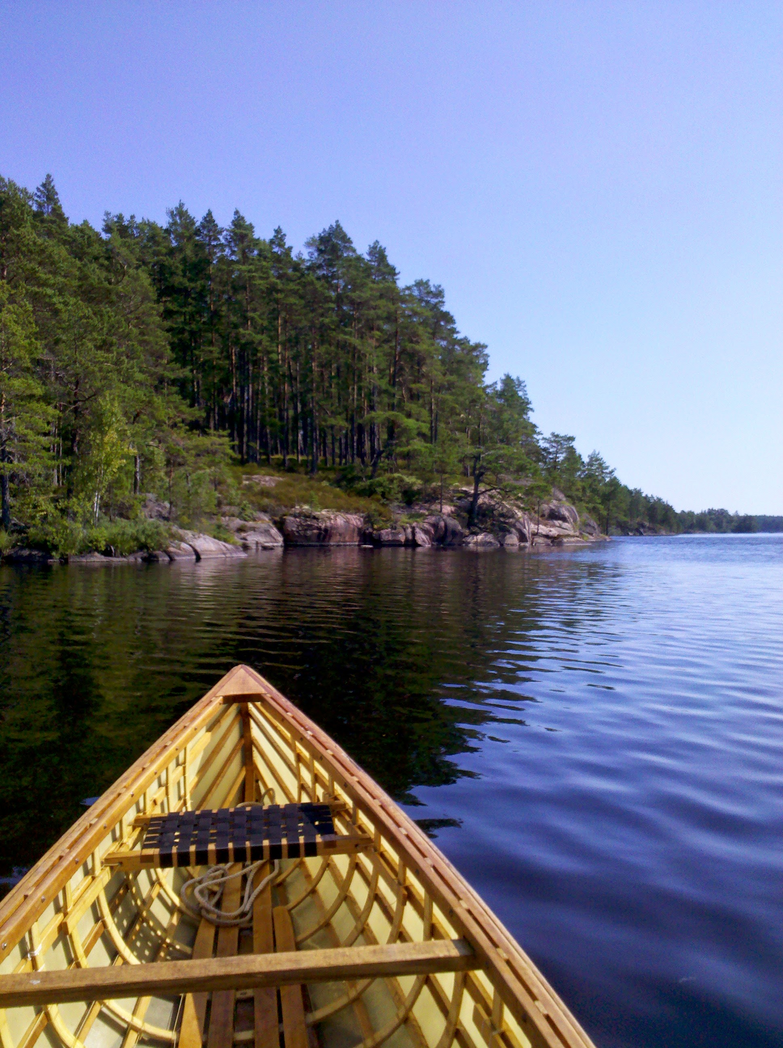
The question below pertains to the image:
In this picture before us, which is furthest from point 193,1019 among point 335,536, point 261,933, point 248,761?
point 335,536

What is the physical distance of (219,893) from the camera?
412 cm

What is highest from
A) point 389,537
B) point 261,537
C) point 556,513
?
point 556,513

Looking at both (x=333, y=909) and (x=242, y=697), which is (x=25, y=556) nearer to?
(x=242, y=697)

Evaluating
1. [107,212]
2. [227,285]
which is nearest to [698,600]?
[227,285]

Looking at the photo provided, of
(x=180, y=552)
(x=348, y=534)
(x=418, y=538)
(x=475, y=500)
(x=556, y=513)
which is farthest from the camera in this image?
(x=556, y=513)

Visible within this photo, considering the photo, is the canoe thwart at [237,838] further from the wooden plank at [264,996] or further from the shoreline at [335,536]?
the shoreline at [335,536]

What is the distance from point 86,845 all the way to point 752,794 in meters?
5.71

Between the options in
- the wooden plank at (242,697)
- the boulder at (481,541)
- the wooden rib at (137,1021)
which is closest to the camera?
the wooden rib at (137,1021)

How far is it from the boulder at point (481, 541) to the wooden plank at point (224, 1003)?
53429 mm

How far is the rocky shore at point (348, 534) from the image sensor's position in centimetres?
3606

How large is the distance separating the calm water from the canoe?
113 centimetres

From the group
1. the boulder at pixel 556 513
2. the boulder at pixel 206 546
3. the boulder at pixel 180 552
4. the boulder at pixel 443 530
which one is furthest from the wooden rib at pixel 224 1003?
the boulder at pixel 556 513

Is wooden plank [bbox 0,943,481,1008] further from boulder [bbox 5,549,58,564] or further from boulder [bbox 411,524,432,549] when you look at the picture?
boulder [bbox 411,524,432,549]

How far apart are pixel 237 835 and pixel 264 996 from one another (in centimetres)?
80
